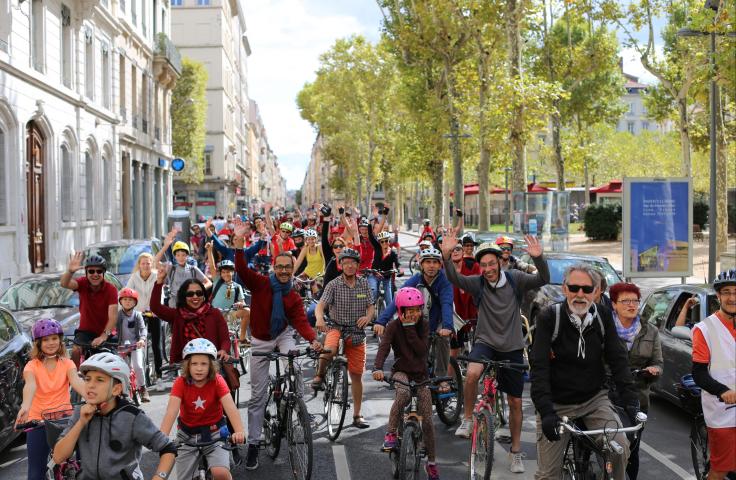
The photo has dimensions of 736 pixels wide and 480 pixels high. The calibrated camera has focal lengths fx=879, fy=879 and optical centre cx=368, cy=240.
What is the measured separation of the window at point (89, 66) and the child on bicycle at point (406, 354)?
2444cm

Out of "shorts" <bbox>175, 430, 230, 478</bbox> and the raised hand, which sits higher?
the raised hand

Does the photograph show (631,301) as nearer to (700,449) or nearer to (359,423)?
(700,449)

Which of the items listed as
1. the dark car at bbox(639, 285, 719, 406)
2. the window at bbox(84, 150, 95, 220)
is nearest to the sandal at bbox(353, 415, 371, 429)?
the dark car at bbox(639, 285, 719, 406)

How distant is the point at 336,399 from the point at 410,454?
2.05 meters

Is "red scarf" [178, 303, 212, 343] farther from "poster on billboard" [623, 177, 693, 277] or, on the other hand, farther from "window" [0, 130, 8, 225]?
"window" [0, 130, 8, 225]

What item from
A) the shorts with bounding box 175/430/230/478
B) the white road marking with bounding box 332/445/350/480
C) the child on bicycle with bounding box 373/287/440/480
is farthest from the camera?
the white road marking with bounding box 332/445/350/480

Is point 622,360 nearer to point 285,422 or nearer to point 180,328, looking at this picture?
point 285,422

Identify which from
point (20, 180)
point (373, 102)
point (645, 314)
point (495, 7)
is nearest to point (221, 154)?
point (373, 102)

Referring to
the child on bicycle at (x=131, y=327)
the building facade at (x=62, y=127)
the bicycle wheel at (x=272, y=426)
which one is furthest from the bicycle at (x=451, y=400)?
the building facade at (x=62, y=127)

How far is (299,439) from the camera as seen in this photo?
656 centimetres

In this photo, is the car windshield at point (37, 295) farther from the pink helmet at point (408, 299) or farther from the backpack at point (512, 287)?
the backpack at point (512, 287)

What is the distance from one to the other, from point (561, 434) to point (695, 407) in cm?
178

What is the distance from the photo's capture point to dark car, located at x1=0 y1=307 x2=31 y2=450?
285 inches

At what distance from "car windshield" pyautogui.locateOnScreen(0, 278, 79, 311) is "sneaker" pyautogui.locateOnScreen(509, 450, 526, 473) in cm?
666
